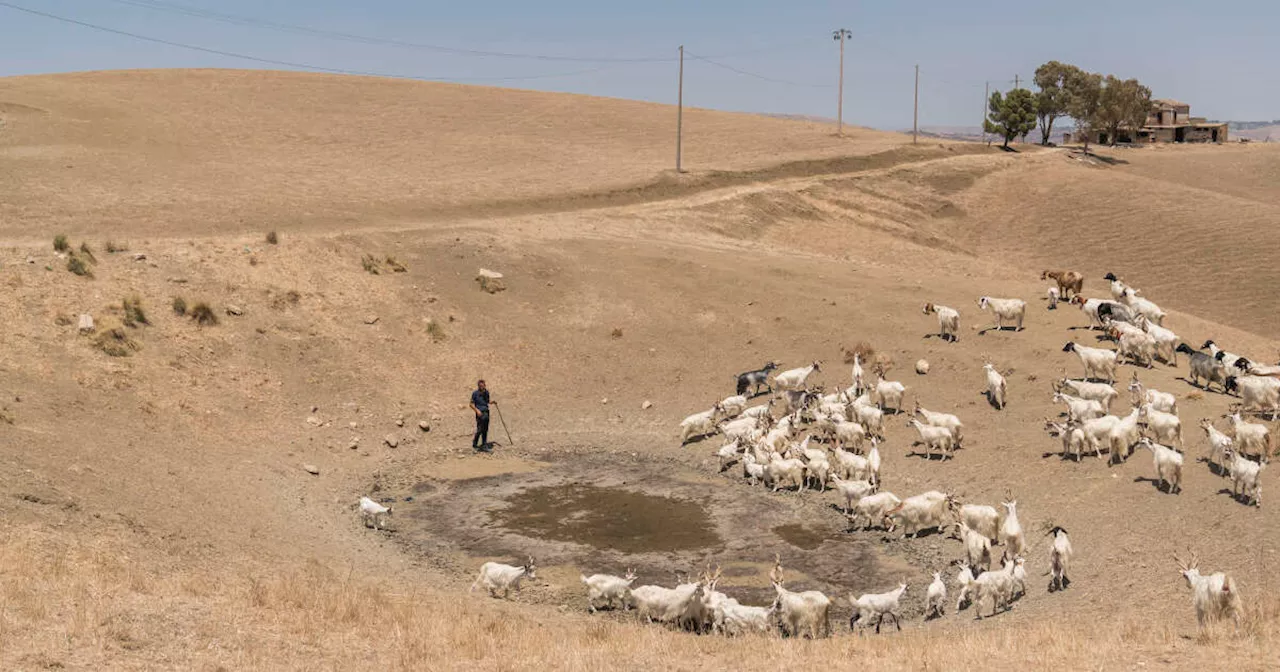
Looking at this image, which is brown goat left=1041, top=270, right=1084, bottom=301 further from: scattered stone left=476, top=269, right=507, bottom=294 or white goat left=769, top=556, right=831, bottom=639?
white goat left=769, top=556, right=831, bottom=639

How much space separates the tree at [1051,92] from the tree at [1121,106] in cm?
313

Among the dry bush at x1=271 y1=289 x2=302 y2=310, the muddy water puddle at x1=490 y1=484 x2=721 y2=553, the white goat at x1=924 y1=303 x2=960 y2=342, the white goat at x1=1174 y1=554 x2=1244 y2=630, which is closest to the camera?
the white goat at x1=1174 y1=554 x2=1244 y2=630

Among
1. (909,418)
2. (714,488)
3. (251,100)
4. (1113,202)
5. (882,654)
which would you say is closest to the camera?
(882,654)

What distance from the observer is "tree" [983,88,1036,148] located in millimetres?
80188

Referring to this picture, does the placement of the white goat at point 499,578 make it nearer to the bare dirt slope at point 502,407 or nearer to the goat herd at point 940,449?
the goat herd at point 940,449

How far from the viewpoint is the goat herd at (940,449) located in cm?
1526

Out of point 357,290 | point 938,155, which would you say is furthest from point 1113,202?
point 357,290

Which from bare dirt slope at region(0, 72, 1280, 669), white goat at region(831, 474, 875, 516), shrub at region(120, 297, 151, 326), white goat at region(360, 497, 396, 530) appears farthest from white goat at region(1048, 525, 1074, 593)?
shrub at region(120, 297, 151, 326)

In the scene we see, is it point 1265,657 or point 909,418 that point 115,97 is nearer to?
point 909,418

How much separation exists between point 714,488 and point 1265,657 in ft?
39.1

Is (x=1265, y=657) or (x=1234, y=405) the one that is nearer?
(x=1265, y=657)

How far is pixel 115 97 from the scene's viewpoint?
224ft

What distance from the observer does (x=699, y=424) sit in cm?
2511

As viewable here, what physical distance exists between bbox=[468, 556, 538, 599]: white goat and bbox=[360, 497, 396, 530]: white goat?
364 cm
